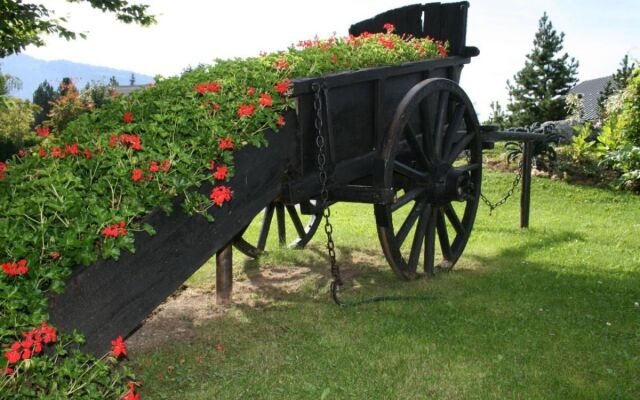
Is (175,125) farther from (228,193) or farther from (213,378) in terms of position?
(213,378)

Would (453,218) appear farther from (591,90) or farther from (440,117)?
(591,90)

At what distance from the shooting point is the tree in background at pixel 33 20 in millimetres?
9305

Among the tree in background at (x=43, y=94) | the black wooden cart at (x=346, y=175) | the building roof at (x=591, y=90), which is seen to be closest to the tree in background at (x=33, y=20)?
the black wooden cart at (x=346, y=175)

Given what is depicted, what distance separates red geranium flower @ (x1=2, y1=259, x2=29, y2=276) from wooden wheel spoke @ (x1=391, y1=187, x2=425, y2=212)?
9.87 ft

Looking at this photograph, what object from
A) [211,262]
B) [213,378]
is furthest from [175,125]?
[211,262]

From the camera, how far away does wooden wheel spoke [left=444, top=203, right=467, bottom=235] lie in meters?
6.05

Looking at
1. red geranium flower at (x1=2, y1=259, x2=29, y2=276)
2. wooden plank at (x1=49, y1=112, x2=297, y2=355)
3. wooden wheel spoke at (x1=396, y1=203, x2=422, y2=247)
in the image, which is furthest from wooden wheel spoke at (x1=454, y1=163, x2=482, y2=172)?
red geranium flower at (x1=2, y1=259, x2=29, y2=276)

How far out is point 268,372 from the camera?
4039 millimetres

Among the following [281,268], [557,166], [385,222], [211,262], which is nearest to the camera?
[385,222]

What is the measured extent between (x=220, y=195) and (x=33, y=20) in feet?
24.4

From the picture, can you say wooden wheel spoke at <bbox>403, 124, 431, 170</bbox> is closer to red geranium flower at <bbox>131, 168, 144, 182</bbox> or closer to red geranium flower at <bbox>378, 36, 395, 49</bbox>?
red geranium flower at <bbox>378, 36, 395, 49</bbox>

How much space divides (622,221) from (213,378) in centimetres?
752

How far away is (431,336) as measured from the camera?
182 inches

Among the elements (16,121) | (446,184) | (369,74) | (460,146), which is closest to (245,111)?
(369,74)
